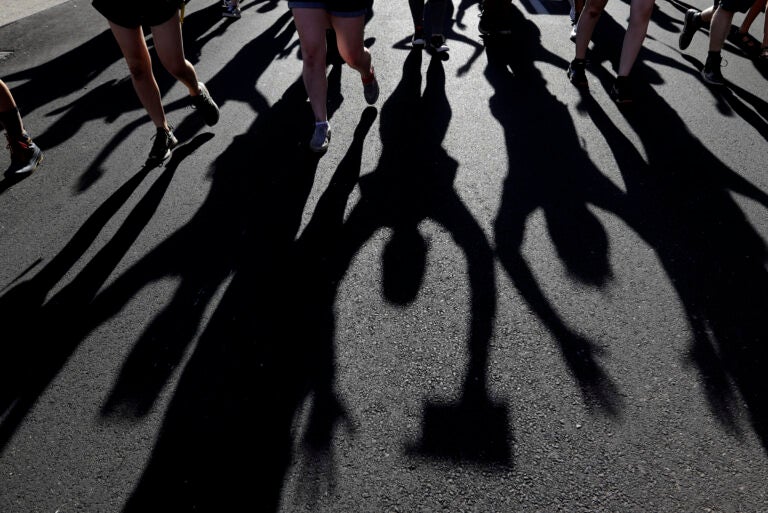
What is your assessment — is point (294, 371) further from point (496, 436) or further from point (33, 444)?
point (33, 444)

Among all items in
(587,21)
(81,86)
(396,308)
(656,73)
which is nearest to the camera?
(396,308)

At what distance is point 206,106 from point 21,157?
132 cm

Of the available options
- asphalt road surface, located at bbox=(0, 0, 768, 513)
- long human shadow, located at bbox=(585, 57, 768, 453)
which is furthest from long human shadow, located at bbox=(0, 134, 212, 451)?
long human shadow, located at bbox=(585, 57, 768, 453)

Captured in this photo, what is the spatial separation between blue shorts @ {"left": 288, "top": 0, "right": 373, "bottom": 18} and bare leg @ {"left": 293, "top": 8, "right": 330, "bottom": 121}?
25 millimetres

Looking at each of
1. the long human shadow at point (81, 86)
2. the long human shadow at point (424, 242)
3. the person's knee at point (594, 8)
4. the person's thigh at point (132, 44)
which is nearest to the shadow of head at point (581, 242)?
the long human shadow at point (424, 242)

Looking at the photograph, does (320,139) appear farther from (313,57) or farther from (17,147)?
(17,147)

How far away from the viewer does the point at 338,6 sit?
9.61 ft

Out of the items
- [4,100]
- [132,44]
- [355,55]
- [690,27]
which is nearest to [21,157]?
[4,100]

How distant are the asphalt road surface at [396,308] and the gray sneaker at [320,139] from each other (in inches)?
4.1

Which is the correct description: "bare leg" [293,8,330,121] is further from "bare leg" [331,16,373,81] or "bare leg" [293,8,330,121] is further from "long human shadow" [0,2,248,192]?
"long human shadow" [0,2,248,192]

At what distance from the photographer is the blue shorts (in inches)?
115

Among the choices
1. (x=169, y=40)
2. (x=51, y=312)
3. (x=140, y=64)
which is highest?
(x=169, y=40)

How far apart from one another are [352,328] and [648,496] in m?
1.30

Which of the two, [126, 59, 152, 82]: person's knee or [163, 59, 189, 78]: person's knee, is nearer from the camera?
[126, 59, 152, 82]: person's knee
